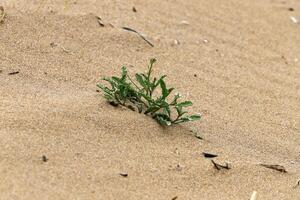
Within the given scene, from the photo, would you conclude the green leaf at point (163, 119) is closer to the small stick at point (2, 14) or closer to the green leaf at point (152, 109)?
the green leaf at point (152, 109)

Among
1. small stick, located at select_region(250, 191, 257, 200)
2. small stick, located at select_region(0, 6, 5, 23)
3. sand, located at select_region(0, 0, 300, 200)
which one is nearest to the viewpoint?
sand, located at select_region(0, 0, 300, 200)

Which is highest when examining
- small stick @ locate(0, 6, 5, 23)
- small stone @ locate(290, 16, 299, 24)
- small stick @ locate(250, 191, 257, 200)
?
small stick @ locate(0, 6, 5, 23)

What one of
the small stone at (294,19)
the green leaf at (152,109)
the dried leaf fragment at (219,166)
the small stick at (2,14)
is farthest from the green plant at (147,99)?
the small stone at (294,19)

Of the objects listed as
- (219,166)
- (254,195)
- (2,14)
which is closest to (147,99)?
(219,166)

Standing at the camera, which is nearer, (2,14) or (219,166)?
(219,166)

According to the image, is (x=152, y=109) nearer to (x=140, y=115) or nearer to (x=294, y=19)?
(x=140, y=115)

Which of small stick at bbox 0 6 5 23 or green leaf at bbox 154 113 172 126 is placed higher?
small stick at bbox 0 6 5 23

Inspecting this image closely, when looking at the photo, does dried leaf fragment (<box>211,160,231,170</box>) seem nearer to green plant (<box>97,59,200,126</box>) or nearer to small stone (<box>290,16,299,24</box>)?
green plant (<box>97,59,200,126</box>)

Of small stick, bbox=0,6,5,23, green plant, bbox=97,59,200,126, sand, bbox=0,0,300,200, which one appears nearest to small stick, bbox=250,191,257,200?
sand, bbox=0,0,300,200

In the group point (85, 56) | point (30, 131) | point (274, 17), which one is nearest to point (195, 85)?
point (85, 56)
